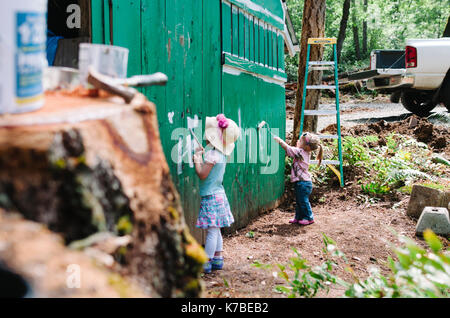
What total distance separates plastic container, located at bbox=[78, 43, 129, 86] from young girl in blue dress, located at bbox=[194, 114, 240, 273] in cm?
212

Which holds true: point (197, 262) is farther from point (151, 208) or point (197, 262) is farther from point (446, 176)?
point (446, 176)

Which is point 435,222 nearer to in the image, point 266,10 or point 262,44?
point 262,44

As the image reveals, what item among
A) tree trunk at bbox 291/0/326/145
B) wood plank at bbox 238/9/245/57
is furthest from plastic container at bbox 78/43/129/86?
tree trunk at bbox 291/0/326/145

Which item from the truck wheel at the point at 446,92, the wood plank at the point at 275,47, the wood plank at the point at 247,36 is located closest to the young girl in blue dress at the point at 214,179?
the wood plank at the point at 247,36

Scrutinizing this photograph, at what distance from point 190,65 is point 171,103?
0.53 metres

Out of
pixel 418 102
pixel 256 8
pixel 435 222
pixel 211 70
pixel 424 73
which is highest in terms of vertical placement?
pixel 256 8

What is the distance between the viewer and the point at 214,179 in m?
4.09

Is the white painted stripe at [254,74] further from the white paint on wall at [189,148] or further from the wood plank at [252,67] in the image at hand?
the white paint on wall at [189,148]

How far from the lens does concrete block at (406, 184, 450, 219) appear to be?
6055 mm

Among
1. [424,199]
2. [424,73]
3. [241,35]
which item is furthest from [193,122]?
[424,73]

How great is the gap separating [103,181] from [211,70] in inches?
140

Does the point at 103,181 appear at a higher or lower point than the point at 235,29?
lower

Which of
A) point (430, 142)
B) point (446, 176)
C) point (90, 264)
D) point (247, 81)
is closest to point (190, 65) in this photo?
point (247, 81)

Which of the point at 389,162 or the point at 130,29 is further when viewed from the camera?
the point at 389,162
